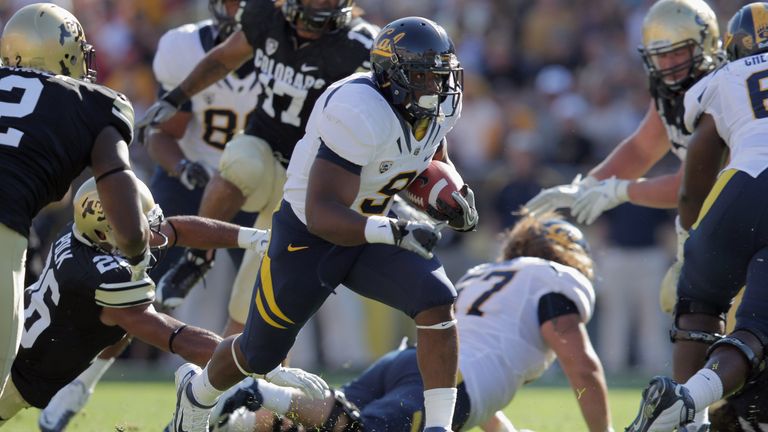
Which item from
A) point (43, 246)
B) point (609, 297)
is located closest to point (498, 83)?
point (609, 297)

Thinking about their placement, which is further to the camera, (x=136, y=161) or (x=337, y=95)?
(x=136, y=161)

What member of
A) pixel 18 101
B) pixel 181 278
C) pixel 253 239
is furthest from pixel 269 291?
pixel 181 278

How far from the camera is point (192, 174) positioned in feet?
21.8

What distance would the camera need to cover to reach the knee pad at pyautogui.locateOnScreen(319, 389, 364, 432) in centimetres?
481

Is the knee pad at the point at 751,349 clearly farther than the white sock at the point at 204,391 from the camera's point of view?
No

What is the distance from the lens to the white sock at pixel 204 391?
459 cm

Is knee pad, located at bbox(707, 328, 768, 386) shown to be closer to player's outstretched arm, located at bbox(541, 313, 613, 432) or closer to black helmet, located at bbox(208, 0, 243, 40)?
player's outstretched arm, located at bbox(541, 313, 613, 432)

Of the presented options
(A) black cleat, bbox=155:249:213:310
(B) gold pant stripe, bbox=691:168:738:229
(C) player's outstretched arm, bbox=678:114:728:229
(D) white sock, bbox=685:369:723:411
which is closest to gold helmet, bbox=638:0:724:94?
(C) player's outstretched arm, bbox=678:114:728:229

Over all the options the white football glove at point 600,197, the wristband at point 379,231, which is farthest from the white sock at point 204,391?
the white football glove at point 600,197

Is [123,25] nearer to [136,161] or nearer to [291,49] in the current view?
[136,161]

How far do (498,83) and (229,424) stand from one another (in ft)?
23.8

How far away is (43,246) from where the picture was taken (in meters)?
9.76

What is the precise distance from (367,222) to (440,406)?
2.33 ft

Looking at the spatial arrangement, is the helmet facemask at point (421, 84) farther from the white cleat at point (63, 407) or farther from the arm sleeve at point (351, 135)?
the white cleat at point (63, 407)
